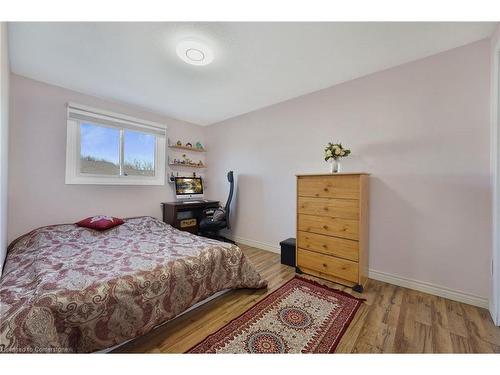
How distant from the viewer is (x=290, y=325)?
150 centimetres

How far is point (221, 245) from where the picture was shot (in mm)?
2000

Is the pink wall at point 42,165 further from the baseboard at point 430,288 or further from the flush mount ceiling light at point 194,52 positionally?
the baseboard at point 430,288

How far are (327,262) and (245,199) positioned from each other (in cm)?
184

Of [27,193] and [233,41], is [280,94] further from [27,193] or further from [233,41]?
[27,193]

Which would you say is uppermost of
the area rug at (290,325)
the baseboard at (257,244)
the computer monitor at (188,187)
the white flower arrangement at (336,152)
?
the white flower arrangement at (336,152)

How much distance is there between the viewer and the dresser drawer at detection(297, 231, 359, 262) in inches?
80.5

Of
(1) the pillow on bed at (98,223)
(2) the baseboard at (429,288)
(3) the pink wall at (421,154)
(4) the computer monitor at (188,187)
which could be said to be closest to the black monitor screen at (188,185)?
(4) the computer monitor at (188,187)

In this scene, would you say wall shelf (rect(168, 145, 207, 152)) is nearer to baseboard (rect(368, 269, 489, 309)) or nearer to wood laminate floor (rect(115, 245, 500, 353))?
wood laminate floor (rect(115, 245, 500, 353))

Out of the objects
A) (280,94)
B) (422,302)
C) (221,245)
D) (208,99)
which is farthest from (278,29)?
(422,302)

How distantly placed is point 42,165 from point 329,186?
3.53 m

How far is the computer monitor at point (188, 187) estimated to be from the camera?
3745 mm

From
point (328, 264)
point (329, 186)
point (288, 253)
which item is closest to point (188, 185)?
point (288, 253)

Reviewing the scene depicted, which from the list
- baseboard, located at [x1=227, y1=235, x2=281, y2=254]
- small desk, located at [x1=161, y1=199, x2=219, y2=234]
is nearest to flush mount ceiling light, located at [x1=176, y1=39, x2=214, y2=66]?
small desk, located at [x1=161, y1=199, x2=219, y2=234]

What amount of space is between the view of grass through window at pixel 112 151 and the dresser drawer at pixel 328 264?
2.90 m
